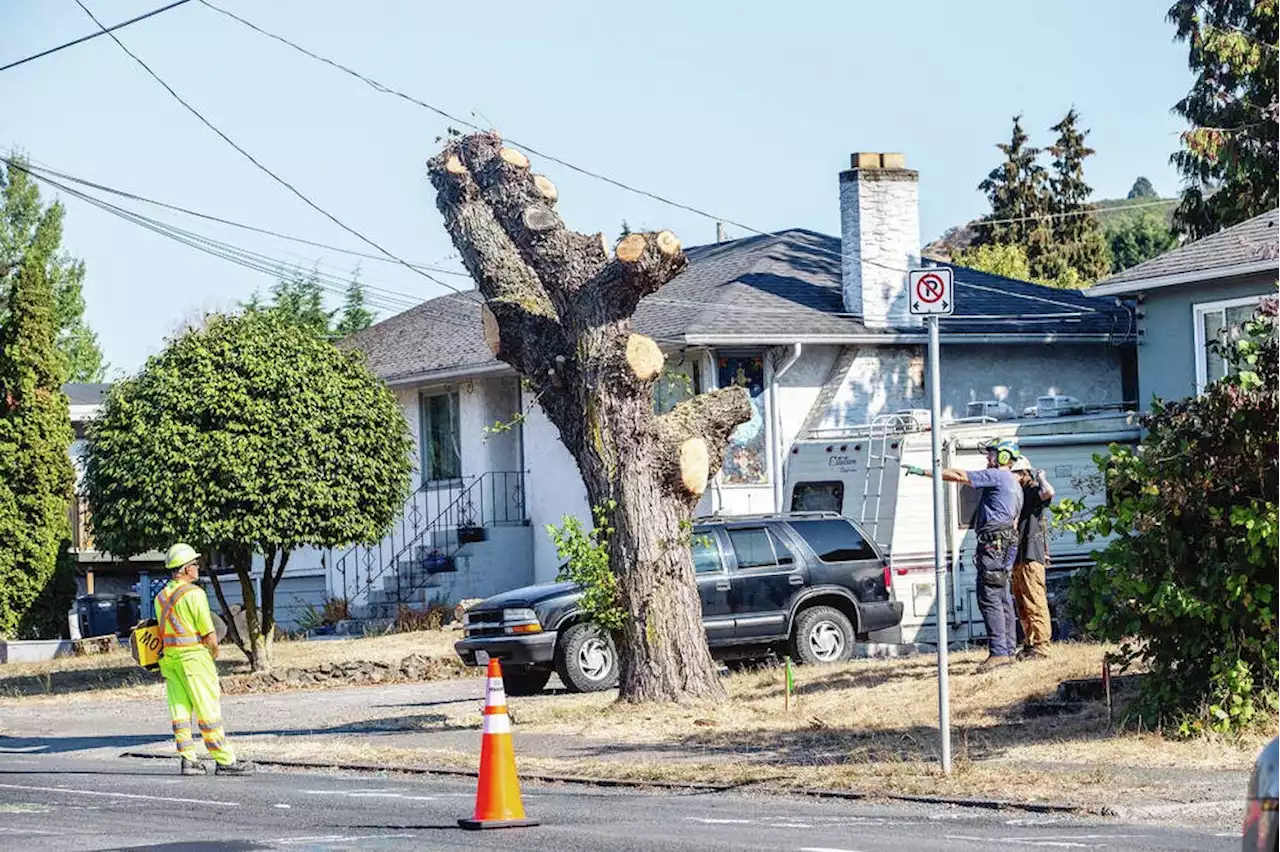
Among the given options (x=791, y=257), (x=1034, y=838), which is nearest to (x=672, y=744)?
(x=1034, y=838)

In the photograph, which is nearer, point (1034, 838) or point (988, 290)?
point (1034, 838)

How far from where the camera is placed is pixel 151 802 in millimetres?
13102

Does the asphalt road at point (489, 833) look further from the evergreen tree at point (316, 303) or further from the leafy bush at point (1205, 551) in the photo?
the evergreen tree at point (316, 303)

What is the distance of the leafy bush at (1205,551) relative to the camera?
1355cm

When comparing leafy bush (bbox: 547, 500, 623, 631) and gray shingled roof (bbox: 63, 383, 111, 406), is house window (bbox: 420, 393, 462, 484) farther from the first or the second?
leafy bush (bbox: 547, 500, 623, 631)

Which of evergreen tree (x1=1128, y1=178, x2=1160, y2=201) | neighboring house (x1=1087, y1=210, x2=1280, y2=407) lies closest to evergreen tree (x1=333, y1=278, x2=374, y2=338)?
neighboring house (x1=1087, y1=210, x2=1280, y2=407)

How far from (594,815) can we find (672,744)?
3.79 metres

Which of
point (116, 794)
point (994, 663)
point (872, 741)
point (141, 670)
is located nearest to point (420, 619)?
point (141, 670)

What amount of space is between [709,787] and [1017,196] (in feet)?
180

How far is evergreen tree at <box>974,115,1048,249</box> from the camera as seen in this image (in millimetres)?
65062

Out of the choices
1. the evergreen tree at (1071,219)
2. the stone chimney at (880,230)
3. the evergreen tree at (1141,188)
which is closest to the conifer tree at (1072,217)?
the evergreen tree at (1071,219)

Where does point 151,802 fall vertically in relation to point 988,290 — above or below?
below

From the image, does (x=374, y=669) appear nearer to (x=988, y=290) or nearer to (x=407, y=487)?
(x=407, y=487)

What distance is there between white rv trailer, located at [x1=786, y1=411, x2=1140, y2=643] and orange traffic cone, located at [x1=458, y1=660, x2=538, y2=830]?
38.1 feet
